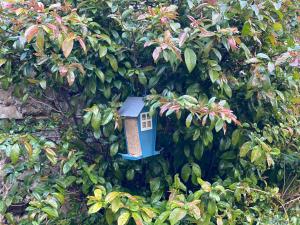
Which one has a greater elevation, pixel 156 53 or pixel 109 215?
pixel 156 53

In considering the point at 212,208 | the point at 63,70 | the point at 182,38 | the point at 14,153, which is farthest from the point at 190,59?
the point at 14,153

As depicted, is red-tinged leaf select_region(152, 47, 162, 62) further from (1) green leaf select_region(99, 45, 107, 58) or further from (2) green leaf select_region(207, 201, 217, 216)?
(2) green leaf select_region(207, 201, 217, 216)

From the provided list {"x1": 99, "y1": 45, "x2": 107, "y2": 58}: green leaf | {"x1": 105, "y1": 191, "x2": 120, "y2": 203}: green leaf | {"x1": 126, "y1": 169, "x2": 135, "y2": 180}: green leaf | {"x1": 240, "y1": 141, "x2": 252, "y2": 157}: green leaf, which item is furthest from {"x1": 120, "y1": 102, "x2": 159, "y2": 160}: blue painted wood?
{"x1": 240, "y1": 141, "x2": 252, "y2": 157}: green leaf

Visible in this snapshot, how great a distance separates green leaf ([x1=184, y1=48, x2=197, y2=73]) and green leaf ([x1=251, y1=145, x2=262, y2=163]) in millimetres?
528

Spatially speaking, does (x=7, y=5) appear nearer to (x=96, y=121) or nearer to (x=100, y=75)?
(x=100, y=75)

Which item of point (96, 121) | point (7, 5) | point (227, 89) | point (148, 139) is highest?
point (7, 5)

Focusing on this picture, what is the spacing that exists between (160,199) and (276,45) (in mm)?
1152

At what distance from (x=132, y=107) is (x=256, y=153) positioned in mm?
683

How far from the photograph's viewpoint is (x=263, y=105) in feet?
7.40

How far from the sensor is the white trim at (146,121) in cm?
200

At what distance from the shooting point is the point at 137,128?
198 centimetres

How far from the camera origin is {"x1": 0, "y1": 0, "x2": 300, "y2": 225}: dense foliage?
1.87m

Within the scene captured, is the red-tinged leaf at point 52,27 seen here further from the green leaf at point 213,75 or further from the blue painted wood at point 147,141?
the green leaf at point 213,75

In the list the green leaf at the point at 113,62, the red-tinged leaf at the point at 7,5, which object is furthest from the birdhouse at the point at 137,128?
the red-tinged leaf at the point at 7,5
